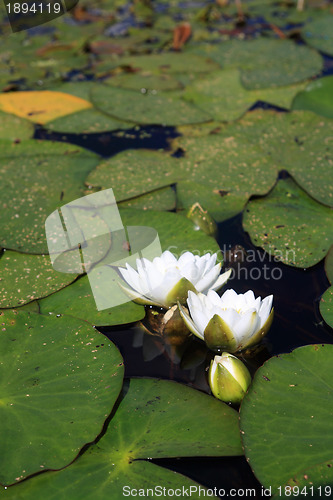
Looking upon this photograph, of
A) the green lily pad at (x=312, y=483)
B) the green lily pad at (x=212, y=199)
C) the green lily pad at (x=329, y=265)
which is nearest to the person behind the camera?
the green lily pad at (x=312, y=483)

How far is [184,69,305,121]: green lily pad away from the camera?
355 centimetres

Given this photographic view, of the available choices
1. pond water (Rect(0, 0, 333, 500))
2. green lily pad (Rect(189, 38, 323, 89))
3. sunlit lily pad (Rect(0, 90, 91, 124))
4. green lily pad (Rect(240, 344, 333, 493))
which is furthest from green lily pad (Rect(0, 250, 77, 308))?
green lily pad (Rect(189, 38, 323, 89))

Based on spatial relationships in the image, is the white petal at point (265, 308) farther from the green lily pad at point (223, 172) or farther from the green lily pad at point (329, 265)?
the green lily pad at point (223, 172)

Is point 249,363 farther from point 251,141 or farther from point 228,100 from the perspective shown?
point 228,100

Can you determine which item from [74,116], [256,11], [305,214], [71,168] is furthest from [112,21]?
[305,214]

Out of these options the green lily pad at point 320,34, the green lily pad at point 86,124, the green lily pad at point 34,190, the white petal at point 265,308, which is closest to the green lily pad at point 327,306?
the white petal at point 265,308

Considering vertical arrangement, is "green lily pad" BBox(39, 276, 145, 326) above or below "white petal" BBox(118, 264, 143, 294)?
below

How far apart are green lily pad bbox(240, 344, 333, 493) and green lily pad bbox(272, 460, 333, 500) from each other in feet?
0.06

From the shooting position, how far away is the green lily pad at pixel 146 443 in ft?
4.69

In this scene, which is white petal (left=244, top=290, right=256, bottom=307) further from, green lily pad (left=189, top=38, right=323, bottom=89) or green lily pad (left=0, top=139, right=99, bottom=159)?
green lily pad (left=189, top=38, right=323, bottom=89)

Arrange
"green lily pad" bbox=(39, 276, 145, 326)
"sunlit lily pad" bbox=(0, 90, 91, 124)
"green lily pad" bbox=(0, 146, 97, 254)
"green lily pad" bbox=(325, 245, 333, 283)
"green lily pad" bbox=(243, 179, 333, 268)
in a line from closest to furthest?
"green lily pad" bbox=(39, 276, 145, 326) < "green lily pad" bbox=(325, 245, 333, 283) < "green lily pad" bbox=(243, 179, 333, 268) < "green lily pad" bbox=(0, 146, 97, 254) < "sunlit lily pad" bbox=(0, 90, 91, 124)

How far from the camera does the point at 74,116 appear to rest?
3602 mm

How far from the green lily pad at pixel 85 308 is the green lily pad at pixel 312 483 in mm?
931

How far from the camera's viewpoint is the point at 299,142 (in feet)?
10.1
